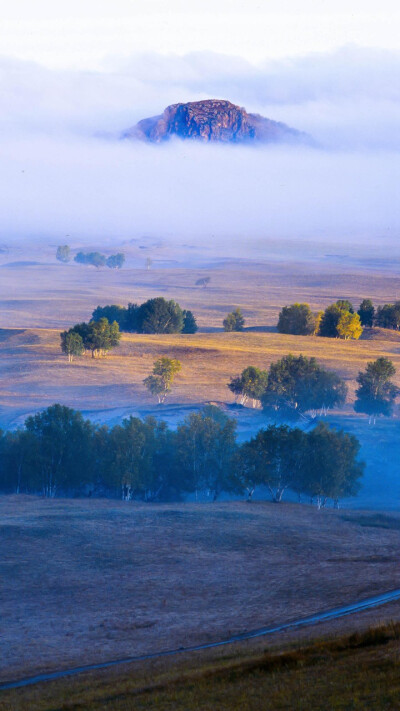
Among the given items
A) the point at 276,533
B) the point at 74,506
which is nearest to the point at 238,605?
the point at 276,533

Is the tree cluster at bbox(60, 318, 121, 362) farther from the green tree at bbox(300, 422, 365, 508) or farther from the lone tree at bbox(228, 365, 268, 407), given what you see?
the green tree at bbox(300, 422, 365, 508)

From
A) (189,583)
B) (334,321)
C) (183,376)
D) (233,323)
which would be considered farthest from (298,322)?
(189,583)

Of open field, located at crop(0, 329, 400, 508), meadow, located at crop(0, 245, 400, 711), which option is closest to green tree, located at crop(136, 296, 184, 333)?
open field, located at crop(0, 329, 400, 508)

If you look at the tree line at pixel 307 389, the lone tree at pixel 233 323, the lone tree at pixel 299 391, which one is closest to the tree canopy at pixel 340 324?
the lone tree at pixel 233 323

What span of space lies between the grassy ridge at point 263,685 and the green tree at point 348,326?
101 meters

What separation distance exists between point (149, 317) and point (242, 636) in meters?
101

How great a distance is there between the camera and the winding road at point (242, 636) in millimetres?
23828

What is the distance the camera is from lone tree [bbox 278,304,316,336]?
126 meters

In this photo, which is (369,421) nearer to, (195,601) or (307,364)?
(307,364)

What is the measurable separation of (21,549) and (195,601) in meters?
10.6

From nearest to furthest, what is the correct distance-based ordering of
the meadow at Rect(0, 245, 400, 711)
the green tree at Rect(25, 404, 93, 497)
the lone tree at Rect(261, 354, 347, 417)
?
the meadow at Rect(0, 245, 400, 711) → the green tree at Rect(25, 404, 93, 497) → the lone tree at Rect(261, 354, 347, 417)

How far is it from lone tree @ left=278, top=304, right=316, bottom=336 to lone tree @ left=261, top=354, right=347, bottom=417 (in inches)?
1741

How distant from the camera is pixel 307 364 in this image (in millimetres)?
83188

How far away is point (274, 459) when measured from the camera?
56844 mm
